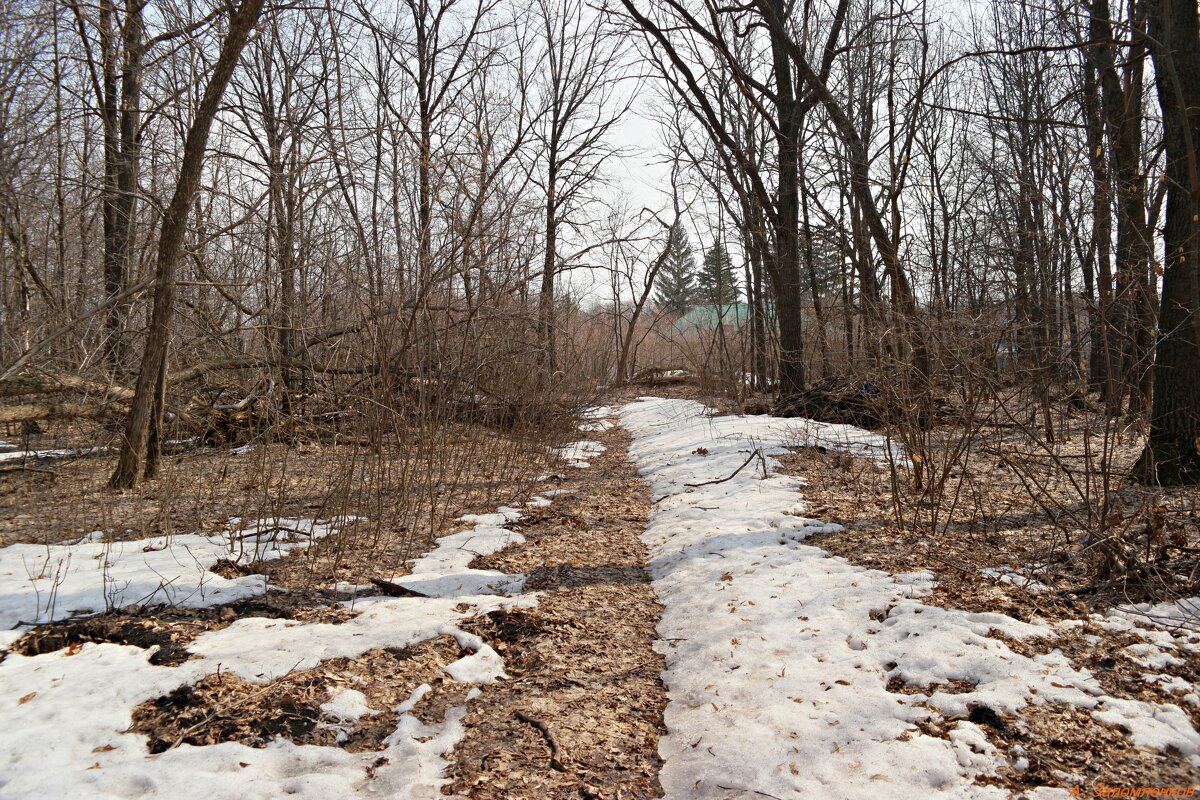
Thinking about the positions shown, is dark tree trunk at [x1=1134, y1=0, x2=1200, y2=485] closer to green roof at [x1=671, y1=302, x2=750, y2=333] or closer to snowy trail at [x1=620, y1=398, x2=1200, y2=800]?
snowy trail at [x1=620, y1=398, x2=1200, y2=800]

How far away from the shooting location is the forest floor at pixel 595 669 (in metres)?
2.39

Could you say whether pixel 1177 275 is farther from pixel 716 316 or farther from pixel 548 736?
pixel 716 316

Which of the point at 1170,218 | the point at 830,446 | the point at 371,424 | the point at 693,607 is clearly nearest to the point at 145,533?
the point at 371,424

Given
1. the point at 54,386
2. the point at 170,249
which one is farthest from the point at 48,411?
the point at 170,249

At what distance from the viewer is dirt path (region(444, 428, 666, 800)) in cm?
251

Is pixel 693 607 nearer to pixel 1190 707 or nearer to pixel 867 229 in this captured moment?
pixel 1190 707

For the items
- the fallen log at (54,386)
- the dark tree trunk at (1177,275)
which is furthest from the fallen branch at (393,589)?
the dark tree trunk at (1177,275)

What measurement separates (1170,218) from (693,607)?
5271 mm

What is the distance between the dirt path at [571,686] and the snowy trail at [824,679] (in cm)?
15

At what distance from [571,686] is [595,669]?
0.23 meters

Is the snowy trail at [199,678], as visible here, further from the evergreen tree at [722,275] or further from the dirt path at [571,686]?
the evergreen tree at [722,275]

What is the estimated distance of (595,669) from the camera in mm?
3385

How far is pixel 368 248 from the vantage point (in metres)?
5.40

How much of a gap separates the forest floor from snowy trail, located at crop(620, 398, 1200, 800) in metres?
0.01
